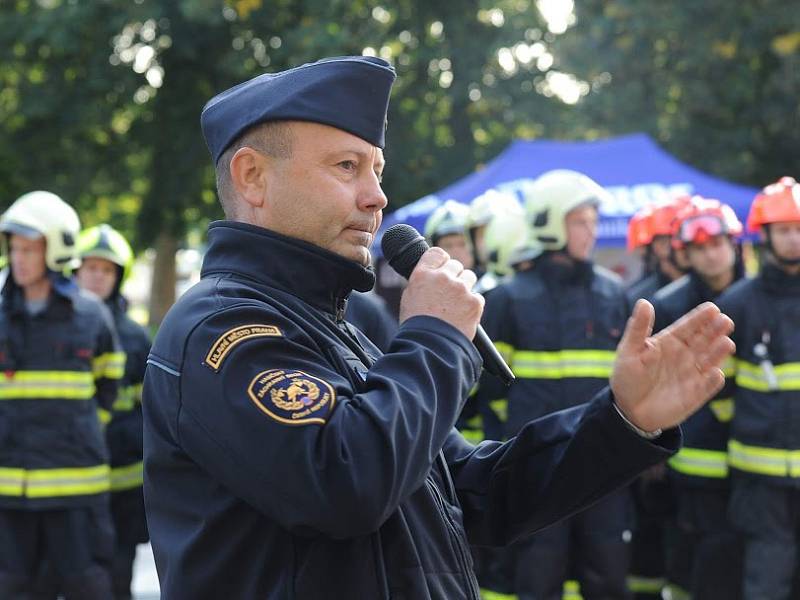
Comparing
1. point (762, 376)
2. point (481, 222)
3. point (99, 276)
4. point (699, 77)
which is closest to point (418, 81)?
point (699, 77)

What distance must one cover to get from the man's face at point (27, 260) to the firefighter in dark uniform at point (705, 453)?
3.63 meters

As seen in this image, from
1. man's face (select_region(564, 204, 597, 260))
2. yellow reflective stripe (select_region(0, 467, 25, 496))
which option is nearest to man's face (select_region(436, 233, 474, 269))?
man's face (select_region(564, 204, 597, 260))

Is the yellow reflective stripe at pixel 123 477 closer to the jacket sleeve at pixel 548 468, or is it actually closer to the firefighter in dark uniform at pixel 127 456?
the firefighter in dark uniform at pixel 127 456

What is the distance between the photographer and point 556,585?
693 cm

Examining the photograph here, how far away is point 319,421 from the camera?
2061mm

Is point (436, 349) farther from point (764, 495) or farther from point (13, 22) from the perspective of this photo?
point (13, 22)

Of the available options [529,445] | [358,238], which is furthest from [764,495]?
[358,238]

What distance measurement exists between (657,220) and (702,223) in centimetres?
159

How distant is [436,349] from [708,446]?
219 inches

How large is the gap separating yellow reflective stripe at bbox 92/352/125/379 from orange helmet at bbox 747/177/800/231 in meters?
3.64

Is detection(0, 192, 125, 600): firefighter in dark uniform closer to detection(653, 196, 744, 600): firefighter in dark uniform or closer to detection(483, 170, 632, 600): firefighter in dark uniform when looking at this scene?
detection(483, 170, 632, 600): firefighter in dark uniform

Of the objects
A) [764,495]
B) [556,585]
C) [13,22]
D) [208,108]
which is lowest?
[556,585]

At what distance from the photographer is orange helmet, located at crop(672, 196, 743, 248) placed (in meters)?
7.86

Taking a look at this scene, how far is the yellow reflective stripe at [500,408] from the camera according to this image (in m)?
7.18
